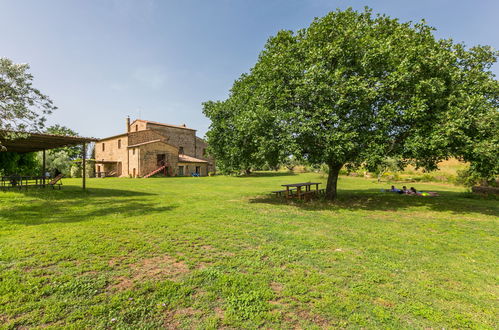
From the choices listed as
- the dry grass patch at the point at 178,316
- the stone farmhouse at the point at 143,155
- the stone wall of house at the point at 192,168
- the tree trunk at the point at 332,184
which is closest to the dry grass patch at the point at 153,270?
the dry grass patch at the point at 178,316

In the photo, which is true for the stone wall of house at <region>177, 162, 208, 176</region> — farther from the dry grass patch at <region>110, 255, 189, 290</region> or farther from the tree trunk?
the dry grass patch at <region>110, 255, 189, 290</region>

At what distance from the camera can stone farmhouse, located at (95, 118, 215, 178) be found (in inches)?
1336

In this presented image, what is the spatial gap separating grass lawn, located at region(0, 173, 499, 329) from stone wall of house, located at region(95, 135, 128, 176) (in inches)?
1169

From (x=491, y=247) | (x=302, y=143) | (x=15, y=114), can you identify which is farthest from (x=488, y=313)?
(x=15, y=114)

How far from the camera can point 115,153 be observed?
122 feet

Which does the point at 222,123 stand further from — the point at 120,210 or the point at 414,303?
the point at 414,303

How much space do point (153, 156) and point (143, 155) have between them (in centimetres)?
167

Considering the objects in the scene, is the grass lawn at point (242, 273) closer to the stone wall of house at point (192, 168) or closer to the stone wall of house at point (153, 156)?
the stone wall of house at point (153, 156)

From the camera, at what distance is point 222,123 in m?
12.9

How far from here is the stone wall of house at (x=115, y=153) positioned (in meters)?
35.5

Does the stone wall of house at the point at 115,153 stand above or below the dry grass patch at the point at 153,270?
above

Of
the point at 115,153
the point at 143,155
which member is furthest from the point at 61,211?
the point at 115,153

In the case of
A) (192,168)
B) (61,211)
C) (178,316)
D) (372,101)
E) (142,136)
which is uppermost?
(142,136)

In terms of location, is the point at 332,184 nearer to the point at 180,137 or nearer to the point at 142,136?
the point at 142,136
